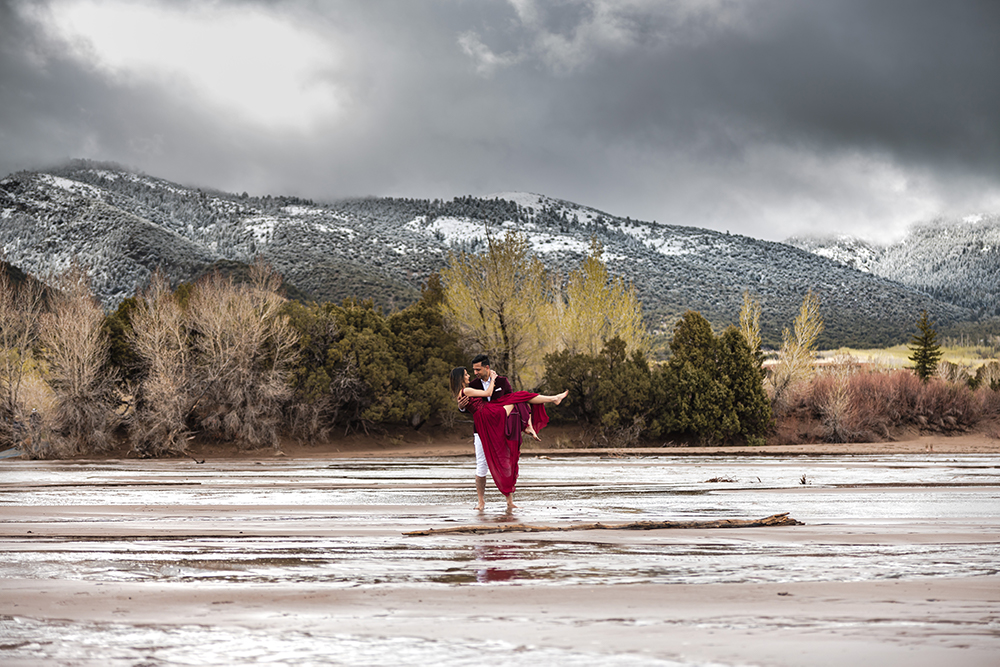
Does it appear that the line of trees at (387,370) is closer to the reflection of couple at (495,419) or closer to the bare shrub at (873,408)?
the bare shrub at (873,408)

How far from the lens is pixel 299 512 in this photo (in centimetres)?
1177

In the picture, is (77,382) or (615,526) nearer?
(615,526)

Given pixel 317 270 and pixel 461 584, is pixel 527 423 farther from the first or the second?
pixel 317 270

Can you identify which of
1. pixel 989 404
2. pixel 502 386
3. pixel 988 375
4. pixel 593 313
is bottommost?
pixel 989 404

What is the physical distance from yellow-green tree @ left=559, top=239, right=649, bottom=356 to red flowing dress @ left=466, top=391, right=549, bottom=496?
3440 cm

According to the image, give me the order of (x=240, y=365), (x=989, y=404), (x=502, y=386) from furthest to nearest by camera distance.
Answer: (x=989, y=404) < (x=240, y=365) < (x=502, y=386)

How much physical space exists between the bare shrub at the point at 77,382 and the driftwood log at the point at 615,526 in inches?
1452

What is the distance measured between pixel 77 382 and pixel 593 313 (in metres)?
26.6

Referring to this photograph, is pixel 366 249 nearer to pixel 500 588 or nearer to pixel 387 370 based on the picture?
pixel 387 370

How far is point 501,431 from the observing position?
1135cm

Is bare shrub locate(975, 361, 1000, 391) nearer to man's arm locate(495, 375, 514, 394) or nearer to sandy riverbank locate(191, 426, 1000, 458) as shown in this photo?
sandy riverbank locate(191, 426, 1000, 458)

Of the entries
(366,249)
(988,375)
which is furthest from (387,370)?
(366,249)

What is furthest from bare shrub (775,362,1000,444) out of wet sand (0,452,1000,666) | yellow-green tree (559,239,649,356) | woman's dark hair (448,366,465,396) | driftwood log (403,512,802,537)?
driftwood log (403,512,802,537)

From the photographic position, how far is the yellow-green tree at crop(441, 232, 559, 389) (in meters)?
45.6
